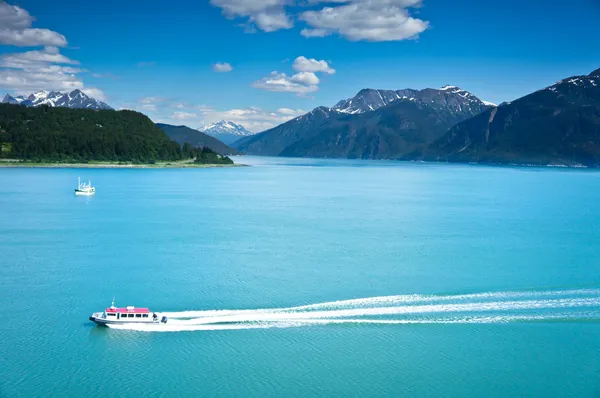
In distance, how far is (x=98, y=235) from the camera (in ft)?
165

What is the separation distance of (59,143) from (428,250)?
168 metres

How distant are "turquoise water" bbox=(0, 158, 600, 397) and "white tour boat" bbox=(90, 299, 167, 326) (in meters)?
0.43

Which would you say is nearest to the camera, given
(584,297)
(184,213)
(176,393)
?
(176,393)

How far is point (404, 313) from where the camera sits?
89.2ft

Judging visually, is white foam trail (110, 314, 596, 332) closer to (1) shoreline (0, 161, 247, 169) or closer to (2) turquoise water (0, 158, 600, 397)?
(2) turquoise water (0, 158, 600, 397)

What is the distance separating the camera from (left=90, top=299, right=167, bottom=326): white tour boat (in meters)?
25.1

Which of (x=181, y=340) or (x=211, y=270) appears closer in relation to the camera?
(x=181, y=340)

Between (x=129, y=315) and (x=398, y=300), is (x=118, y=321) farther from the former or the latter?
(x=398, y=300)

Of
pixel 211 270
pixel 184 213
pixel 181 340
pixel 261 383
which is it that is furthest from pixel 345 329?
pixel 184 213

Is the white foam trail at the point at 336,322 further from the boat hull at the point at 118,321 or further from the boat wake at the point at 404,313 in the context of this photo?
the boat hull at the point at 118,321

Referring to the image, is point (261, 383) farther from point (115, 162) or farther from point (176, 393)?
point (115, 162)

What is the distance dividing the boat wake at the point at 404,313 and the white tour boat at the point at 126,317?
0.26 m

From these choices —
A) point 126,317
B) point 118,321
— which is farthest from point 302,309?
point 118,321

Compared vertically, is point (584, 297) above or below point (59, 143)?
below
